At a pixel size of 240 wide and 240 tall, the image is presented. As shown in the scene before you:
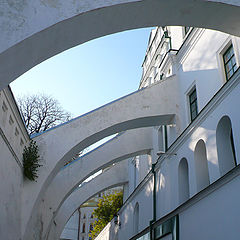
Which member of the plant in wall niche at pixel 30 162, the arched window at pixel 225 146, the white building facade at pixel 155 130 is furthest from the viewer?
the plant in wall niche at pixel 30 162

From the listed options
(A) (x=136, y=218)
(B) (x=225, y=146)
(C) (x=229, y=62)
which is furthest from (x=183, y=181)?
(A) (x=136, y=218)

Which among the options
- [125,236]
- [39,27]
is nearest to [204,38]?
[39,27]

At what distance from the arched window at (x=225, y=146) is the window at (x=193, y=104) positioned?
3.56 meters

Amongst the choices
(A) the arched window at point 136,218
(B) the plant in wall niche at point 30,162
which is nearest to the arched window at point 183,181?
(B) the plant in wall niche at point 30,162

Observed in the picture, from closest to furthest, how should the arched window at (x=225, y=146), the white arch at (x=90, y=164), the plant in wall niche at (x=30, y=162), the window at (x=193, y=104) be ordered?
the arched window at (x=225, y=146) < the plant in wall niche at (x=30, y=162) < the window at (x=193, y=104) < the white arch at (x=90, y=164)

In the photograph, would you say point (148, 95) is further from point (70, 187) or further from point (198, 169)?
point (70, 187)

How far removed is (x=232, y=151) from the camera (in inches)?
345

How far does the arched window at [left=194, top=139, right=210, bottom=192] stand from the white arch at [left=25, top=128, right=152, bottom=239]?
7.23 metres

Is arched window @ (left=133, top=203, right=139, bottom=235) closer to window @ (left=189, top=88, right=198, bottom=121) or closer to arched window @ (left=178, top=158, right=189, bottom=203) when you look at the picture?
arched window @ (left=178, top=158, right=189, bottom=203)

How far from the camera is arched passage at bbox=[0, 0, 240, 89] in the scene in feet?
16.6

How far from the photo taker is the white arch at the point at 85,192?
20.3 meters

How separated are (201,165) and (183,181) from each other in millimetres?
1581

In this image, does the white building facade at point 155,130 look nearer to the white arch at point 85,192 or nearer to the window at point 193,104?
the window at point 193,104

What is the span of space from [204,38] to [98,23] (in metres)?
7.16
